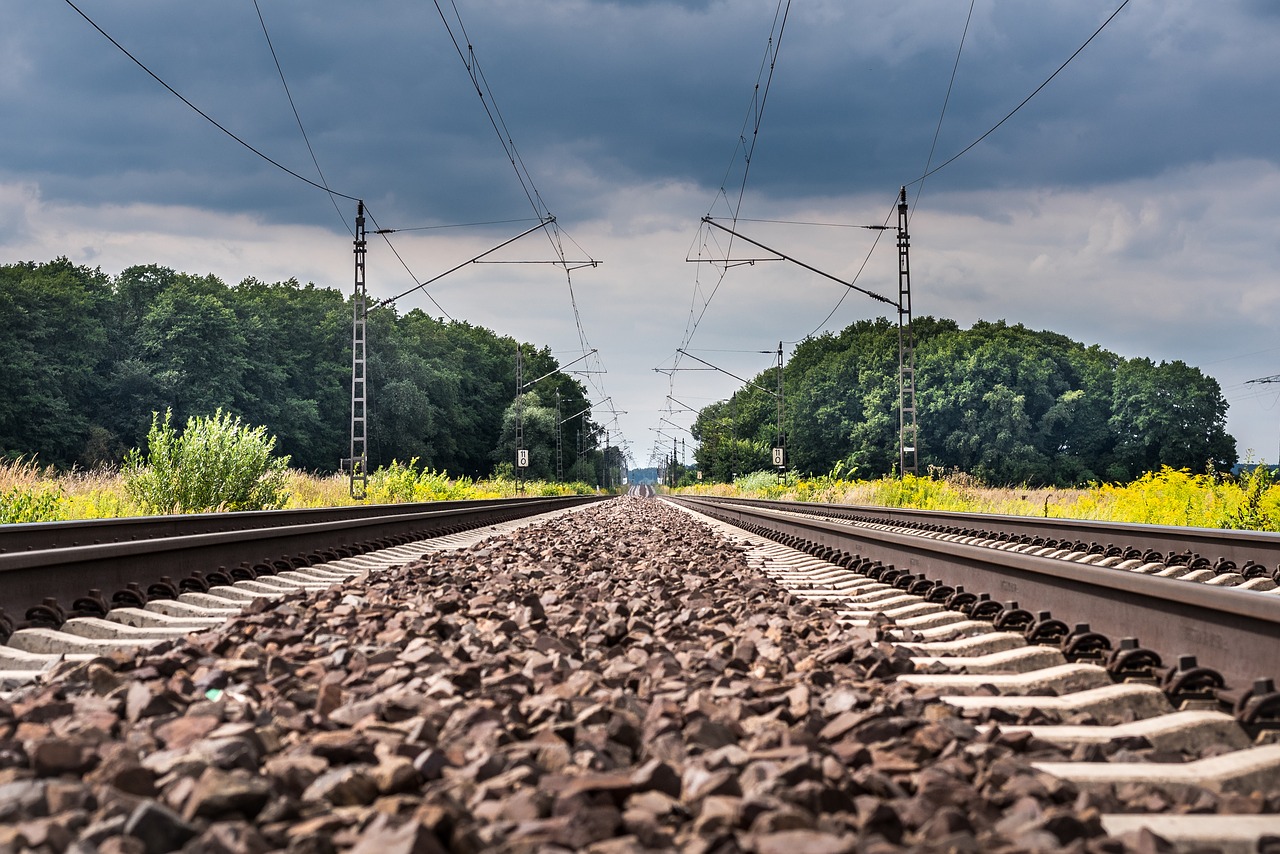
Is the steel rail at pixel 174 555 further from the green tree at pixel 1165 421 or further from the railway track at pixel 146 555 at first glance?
the green tree at pixel 1165 421

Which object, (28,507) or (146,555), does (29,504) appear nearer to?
(28,507)

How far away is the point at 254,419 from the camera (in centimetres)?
5897

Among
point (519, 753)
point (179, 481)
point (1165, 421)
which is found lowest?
point (519, 753)

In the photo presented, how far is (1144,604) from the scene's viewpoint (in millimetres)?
4098

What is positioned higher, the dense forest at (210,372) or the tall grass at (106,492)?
the dense forest at (210,372)

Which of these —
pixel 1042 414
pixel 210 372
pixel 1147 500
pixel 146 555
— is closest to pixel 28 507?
pixel 146 555

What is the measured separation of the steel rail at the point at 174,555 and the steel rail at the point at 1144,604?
5.12 m

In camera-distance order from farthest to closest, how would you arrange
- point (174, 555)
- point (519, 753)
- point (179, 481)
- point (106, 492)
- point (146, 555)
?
1. point (106, 492)
2. point (179, 481)
3. point (174, 555)
4. point (146, 555)
5. point (519, 753)

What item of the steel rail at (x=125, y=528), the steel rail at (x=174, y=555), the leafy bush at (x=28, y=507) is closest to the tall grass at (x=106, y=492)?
the leafy bush at (x=28, y=507)

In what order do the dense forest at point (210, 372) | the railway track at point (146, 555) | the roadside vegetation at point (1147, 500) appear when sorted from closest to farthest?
the railway track at point (146, 555) → the roadside vegetation at point (1147, 500) → the dense forest at point (210, 372)

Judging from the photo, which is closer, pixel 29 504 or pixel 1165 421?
pixel 29 504

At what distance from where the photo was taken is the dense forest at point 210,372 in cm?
4788

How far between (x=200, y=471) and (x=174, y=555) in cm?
859

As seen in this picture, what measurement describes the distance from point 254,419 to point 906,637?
59.5 m
